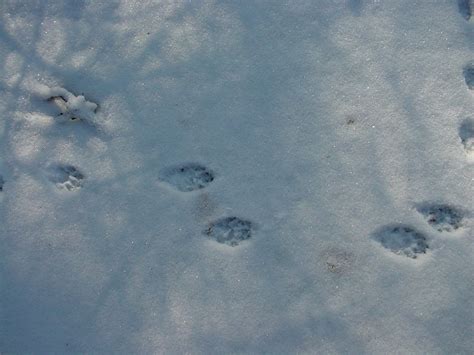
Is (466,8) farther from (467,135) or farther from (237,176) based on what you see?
(237,176)

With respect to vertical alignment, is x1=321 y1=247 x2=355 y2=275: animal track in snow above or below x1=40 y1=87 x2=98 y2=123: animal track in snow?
below

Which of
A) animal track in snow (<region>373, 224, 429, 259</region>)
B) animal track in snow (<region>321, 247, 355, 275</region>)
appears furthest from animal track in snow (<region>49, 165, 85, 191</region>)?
animal track in snow (<region>373, 224, 429, 259</region>)

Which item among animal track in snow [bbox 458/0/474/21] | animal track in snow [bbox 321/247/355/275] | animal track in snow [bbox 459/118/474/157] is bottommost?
animal track in snow [bbox 321/247/355/275]

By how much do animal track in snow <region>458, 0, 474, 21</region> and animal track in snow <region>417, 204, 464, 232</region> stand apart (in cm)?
126

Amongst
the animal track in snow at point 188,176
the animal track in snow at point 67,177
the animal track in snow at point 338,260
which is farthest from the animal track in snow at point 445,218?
the animal track in snow at point 67,177

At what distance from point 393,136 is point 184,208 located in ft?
4.81

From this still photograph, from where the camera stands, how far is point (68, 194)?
2.79 metres

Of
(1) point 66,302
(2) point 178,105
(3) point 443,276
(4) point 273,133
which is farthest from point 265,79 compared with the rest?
(1) point 66,302

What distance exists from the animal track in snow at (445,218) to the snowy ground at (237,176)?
0.01 meters

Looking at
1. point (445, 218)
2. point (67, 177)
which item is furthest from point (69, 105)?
point (445, 218)

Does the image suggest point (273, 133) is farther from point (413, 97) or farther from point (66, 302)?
point (66, 302)

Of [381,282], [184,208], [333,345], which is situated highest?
[184,208]

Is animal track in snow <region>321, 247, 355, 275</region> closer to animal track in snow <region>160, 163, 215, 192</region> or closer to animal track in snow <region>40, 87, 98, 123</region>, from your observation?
animal track in snow <region>160, 163, 215, 192</region>

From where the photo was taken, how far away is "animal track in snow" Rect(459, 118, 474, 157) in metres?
2.66
